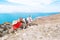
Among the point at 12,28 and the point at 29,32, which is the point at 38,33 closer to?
the point at 29,32

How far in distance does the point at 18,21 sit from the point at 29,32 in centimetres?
173

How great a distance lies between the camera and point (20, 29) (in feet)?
49.1

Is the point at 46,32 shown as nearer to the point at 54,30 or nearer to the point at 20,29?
the point at 54,30

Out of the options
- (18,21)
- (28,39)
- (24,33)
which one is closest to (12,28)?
(18,21)

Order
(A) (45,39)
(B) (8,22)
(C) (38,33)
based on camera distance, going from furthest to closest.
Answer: (B) (8,22)
(C) (38,33)
(A) (45,39)

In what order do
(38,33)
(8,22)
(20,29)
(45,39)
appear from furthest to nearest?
(8,22)
(20,29)
(38,33)
(45,39)

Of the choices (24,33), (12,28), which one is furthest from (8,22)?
(24,33)

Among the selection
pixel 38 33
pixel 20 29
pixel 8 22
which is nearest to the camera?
pixel 38 33

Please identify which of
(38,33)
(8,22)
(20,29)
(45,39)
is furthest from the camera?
(8,22)

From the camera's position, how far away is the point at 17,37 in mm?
13383

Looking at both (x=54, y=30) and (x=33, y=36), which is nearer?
(x=33, y=36)

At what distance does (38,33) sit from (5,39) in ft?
6.79

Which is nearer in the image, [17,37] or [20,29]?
[17,37]

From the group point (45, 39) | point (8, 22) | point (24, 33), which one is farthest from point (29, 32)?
point (8, 22)
